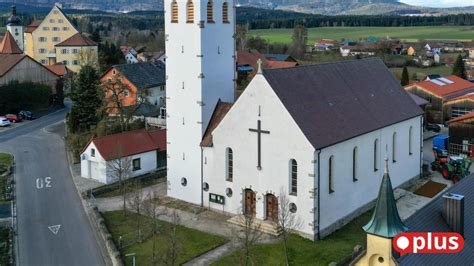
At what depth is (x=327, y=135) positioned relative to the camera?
108 feet

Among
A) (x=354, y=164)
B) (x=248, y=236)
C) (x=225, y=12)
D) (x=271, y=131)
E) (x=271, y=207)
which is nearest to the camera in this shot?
(x=248, y=236)

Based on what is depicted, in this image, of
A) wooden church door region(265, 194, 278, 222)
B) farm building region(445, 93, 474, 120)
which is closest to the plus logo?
wooden church door region(265, 194, 278, 222)

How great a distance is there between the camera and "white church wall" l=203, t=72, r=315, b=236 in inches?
1268

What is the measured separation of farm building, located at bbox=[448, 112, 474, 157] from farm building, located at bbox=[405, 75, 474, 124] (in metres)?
11.3

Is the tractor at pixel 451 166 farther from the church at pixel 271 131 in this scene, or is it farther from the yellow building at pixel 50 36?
the yellow building at pixel 50 36

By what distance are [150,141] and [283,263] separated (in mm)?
20518

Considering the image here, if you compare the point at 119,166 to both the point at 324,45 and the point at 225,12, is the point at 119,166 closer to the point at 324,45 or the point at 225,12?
the point at 225,12

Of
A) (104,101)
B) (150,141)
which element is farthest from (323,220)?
(104,101)

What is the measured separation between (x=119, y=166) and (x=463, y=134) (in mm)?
30504

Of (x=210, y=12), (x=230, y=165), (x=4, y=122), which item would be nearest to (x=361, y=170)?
(x=230, y=165)

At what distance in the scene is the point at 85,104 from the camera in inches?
2234

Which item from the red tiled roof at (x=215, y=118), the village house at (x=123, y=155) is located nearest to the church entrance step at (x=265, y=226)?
the red tiled roof at (x=215, y=118)

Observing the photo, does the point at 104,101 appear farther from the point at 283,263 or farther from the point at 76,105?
the point at 283,263

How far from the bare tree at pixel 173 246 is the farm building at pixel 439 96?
39.3 metres
